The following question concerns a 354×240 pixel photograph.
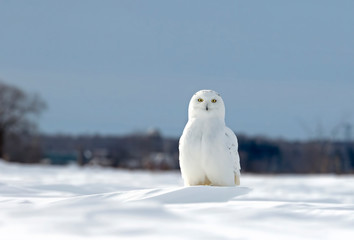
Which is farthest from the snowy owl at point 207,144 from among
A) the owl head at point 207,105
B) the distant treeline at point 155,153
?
the distant treeline at point 155,153

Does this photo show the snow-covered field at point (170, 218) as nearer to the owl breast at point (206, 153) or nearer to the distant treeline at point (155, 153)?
the owl breast at point (206, 153)

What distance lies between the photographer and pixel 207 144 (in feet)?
15.5

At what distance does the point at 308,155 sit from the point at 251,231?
18.8 metres

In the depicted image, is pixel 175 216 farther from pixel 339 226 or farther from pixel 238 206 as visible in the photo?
pixel 339 226

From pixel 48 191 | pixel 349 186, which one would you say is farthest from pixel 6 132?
pixel 48 191

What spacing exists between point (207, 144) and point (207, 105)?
0.38 metres

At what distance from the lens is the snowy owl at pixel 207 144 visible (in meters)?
4.77

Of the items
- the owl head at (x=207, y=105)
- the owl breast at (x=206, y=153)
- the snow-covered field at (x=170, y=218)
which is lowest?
the snow-covered field at (x=170, y=218)

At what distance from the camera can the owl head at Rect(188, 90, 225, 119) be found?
4828 millimetres

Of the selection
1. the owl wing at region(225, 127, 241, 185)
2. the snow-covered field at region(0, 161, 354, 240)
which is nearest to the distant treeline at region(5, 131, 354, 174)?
Answer: the owl wing at region(225, 127, 241, 185)

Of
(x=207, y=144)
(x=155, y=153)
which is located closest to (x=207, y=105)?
(x=207, y=144)

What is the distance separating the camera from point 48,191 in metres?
5.93

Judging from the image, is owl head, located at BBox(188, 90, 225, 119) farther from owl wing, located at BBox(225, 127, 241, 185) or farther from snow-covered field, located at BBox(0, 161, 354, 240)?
snow-covered field, located at BBox(0, 161, 354, 240)

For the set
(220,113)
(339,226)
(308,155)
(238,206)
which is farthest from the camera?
(308,155)
